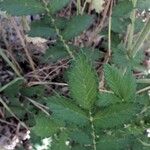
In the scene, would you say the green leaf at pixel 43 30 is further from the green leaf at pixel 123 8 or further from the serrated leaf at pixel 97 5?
the serrated leaf at pixel 97 5

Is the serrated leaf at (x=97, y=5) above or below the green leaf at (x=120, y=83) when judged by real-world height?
below

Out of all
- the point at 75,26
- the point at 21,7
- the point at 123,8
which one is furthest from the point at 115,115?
the point at 123,8

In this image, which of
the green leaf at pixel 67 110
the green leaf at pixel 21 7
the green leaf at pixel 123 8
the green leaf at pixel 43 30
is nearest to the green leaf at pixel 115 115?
the green leaf at pixel 67 110

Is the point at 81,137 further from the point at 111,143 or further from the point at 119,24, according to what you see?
the point at 119,24

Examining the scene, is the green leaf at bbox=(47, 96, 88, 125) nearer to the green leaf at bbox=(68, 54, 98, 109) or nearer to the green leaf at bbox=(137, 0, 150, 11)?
the green leaf at bbox=(68, 54, 98, 109)

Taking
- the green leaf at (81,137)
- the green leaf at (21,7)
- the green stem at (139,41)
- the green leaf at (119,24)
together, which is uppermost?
the green leaf at (21,7)

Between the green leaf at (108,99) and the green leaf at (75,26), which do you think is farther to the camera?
the green leaf at (75,26)

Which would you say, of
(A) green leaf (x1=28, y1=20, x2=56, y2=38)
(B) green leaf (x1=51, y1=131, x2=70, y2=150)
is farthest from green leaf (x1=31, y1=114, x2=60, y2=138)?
(A) green leaf (x1=28, y1=20, x2=56, y2=38)
